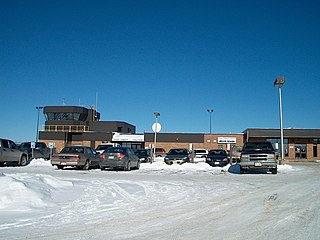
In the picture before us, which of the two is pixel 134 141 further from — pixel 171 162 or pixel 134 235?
pixel 134 235

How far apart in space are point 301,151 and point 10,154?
40017mm

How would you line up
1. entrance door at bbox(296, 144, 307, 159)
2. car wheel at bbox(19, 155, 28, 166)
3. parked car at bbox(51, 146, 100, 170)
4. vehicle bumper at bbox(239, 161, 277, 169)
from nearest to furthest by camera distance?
vehicle bumper at bbox(239, 161, 277, 169) < parked car at bbox(51, 146, 100, 170) < car wheel at bbox(19, 155, 28, 166) < entrance door at bbox(296, 144, 307, 159)

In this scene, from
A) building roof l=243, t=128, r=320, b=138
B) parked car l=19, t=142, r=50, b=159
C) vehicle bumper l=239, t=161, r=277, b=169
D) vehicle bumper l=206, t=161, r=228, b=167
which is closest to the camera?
vehicle bumper l=239, t=161, r=277, b=169

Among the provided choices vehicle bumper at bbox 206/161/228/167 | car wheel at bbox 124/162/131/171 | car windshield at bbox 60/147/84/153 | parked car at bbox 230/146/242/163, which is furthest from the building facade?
car windshield at bbox 60/147/84/153

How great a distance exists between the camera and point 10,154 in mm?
21672

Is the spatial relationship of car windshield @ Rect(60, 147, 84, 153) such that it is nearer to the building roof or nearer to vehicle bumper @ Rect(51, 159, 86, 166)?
vehicle bumper @ Rect(51, 159, 86, 166)

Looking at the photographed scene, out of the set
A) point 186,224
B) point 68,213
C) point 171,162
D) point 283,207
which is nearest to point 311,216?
point 283,207

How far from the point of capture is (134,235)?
546 cm

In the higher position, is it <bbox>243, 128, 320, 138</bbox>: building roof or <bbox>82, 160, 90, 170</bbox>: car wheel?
<bbox>243, 128, 320, 138</bbox>: building roof

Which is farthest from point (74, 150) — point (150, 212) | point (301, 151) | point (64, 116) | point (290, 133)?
point (301, 151)

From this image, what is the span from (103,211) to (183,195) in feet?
10.6

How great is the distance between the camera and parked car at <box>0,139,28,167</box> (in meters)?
21.0

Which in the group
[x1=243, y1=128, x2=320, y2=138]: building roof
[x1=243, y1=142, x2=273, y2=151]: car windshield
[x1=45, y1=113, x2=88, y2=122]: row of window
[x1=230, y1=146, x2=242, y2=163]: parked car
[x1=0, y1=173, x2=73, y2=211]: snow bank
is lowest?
[x1=0, y1=173, x2=73, y2=211]: snow bank

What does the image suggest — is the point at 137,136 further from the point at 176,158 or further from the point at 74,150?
the point at 74,150
